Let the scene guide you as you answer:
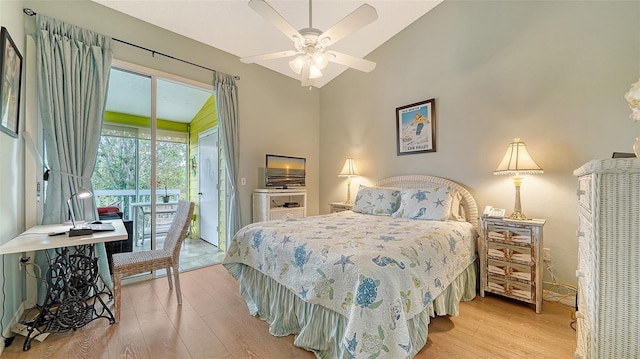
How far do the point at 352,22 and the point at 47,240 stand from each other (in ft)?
8.82

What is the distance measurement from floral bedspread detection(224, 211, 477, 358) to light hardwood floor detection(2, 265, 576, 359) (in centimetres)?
39

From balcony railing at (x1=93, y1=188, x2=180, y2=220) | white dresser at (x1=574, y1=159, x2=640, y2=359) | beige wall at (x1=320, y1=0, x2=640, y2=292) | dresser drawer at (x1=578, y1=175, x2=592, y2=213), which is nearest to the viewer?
white dresser at (x1=574, y1=159, x2=640, y2=359)

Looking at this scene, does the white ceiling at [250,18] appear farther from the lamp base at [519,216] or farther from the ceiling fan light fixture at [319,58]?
the lamp base at [519,216]

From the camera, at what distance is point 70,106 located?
2447mm

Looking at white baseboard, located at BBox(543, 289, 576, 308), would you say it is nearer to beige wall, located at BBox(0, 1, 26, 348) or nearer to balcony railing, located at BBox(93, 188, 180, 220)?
beige wall, located at BBox(0, 1, 26, 348)

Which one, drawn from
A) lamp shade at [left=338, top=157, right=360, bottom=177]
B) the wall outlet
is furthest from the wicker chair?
lamp shade at [left=338, top=157, right=360, bottom=177]

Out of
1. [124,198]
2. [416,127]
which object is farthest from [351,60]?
[124,198]

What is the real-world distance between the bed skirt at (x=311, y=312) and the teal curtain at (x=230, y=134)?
1365mm

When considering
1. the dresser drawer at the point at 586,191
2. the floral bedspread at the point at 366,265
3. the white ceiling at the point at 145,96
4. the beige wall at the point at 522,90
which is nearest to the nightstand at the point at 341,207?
the beige wall at the point at 522,90

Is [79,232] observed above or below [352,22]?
below

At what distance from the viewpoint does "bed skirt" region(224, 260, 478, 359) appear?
160 cm

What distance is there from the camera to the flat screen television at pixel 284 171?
4.02m

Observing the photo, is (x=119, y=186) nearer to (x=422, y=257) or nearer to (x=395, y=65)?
(x=422, y=257)

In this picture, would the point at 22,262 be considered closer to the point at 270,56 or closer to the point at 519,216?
the point at 270,56
